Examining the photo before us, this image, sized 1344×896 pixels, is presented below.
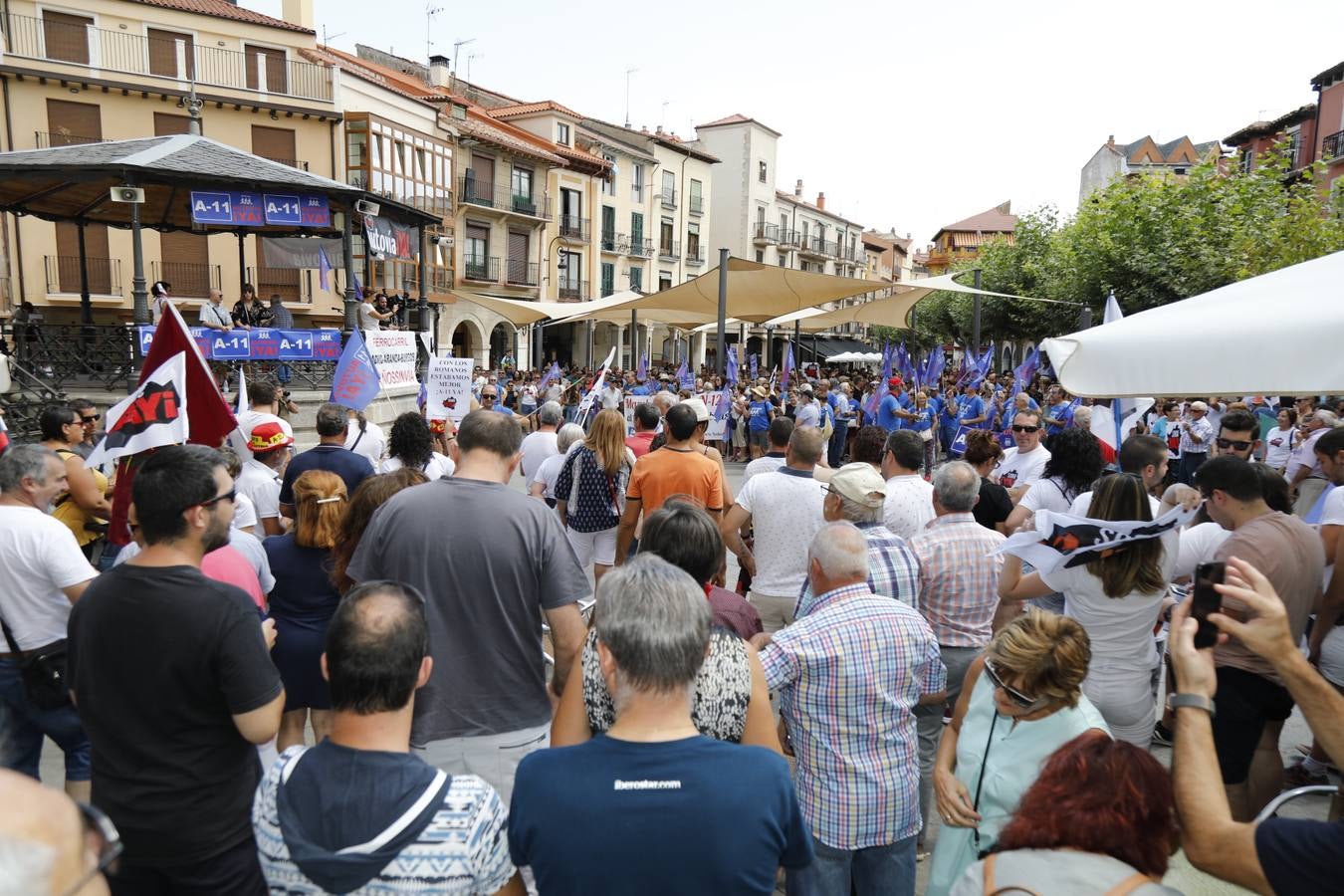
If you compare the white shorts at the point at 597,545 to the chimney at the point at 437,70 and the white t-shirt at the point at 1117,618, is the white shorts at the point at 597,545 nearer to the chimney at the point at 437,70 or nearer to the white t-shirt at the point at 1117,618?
the white t-shirt at the point at 1117,618

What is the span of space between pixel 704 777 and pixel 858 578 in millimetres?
1199

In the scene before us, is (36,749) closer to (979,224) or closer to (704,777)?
(704,777)

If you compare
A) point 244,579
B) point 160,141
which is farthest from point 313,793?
point 160,141

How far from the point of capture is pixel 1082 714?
7.60 feet

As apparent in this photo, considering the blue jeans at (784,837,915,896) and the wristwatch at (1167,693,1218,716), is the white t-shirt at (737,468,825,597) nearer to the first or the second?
the blue jeans at (784,837,915,896)

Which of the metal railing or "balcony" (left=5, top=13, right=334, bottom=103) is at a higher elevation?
"balcony" (left=5, top=13, right=334, bottom=103)

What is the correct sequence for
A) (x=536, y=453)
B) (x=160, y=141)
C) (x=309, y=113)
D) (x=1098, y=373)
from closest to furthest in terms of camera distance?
(x=1098, y=373), (x=536, y=453), (x=160, y=141), (x=309, y=113)

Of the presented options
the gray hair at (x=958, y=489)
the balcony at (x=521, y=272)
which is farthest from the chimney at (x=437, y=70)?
the gray hair at (x=958, y=489)

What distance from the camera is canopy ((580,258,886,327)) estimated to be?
490 inches

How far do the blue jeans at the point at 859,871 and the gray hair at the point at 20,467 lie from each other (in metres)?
3.16

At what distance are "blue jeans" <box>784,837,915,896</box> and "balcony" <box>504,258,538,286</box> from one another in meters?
34.4

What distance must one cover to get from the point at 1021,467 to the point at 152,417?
5291 millimetres

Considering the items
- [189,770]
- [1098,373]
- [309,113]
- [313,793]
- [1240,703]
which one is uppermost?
[309,113]

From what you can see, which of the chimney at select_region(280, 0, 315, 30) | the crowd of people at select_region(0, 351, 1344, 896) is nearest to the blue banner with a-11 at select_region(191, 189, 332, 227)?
the crowd of people at select_region(0, 351, 1344, 896)
